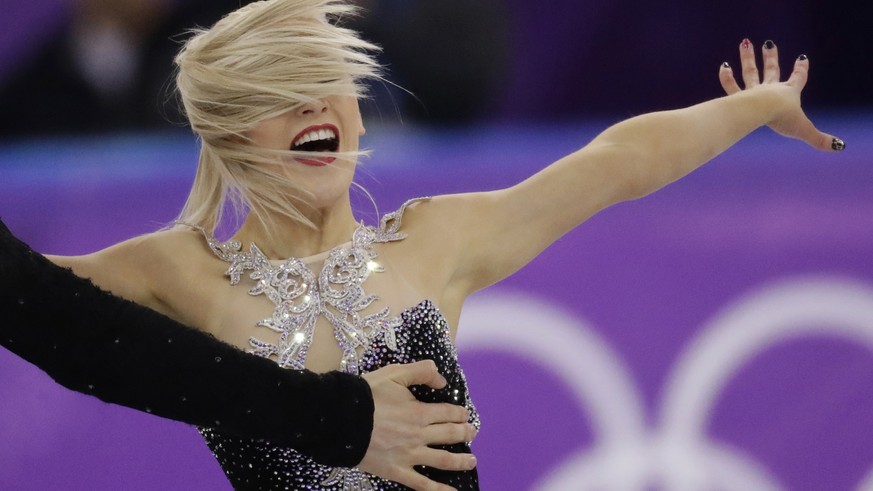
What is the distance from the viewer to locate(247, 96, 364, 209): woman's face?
1.86 meters

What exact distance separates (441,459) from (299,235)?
512 millimetres

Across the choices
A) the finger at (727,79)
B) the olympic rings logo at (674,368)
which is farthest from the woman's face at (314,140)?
the olympic rings logo at (674,368)

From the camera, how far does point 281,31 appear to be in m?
1.88

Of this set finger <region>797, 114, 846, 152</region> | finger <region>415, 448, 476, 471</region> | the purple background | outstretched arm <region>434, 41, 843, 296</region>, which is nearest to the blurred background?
the purple background

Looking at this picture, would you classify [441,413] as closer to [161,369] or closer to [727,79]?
[161,369]

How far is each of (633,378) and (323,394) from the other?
1516 millimetres

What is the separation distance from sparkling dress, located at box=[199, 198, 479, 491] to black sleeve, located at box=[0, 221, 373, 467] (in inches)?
13.4

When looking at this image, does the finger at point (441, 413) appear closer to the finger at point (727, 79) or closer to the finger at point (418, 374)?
the finger at point (418, 374)

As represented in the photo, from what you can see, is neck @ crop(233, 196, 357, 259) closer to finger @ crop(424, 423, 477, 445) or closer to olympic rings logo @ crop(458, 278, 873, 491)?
finger @ crop(424, 423, 477, 445)

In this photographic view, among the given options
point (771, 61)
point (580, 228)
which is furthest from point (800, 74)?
point (580, 228)

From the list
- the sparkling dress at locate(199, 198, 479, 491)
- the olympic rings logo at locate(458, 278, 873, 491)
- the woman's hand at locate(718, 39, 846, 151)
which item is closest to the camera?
the sparkling dress at locate(199, 198, 479, 491)

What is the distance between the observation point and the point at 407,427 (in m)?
1.53

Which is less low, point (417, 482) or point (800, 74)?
point (800, 74)

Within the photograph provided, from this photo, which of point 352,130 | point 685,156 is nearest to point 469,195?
point 352,130
